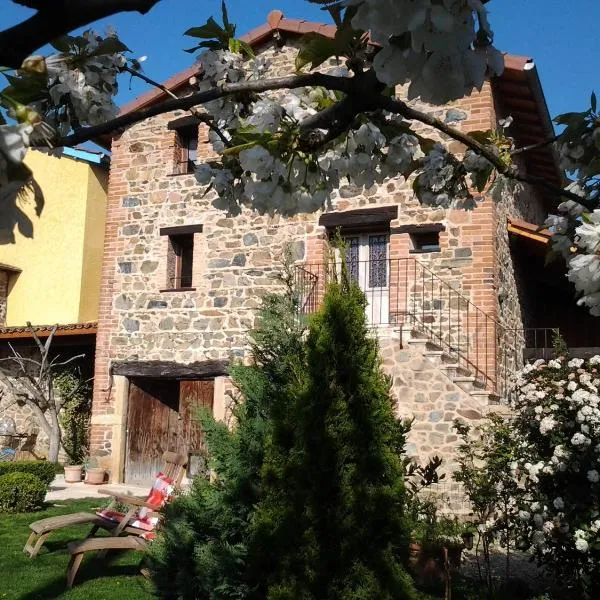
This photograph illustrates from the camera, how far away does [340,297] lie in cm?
385

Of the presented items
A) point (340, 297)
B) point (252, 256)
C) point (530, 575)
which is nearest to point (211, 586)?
point (340, 297)

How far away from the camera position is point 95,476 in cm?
1180

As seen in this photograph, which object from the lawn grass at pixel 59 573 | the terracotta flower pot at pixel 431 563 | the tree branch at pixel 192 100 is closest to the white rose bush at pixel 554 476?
the terracotta flower pot at pixel 431 563

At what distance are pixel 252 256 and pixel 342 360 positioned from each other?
26.2ft

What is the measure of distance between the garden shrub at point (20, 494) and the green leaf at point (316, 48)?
8308mm

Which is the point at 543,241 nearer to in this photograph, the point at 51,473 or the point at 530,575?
the point at 530,575

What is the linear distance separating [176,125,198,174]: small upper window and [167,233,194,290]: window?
1.24m

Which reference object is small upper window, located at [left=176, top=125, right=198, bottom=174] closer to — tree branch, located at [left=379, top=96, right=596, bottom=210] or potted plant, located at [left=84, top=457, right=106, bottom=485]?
potted plant, located at [left=84, top=457, right=106, bottom=485]

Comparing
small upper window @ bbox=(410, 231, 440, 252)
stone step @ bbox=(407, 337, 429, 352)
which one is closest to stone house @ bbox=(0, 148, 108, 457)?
small upper window @ bbox=(410, 231, 440, 252)

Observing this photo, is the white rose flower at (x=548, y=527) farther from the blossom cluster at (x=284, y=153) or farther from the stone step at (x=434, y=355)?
the stone step at (x=434, y=355)

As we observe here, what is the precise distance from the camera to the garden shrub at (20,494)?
8.80 meters

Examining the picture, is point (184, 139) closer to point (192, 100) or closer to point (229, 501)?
point (229, 501)

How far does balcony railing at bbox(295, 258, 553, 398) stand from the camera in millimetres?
9656

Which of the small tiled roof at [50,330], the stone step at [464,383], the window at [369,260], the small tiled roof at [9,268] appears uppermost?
the small tiled roof at [9,268]
